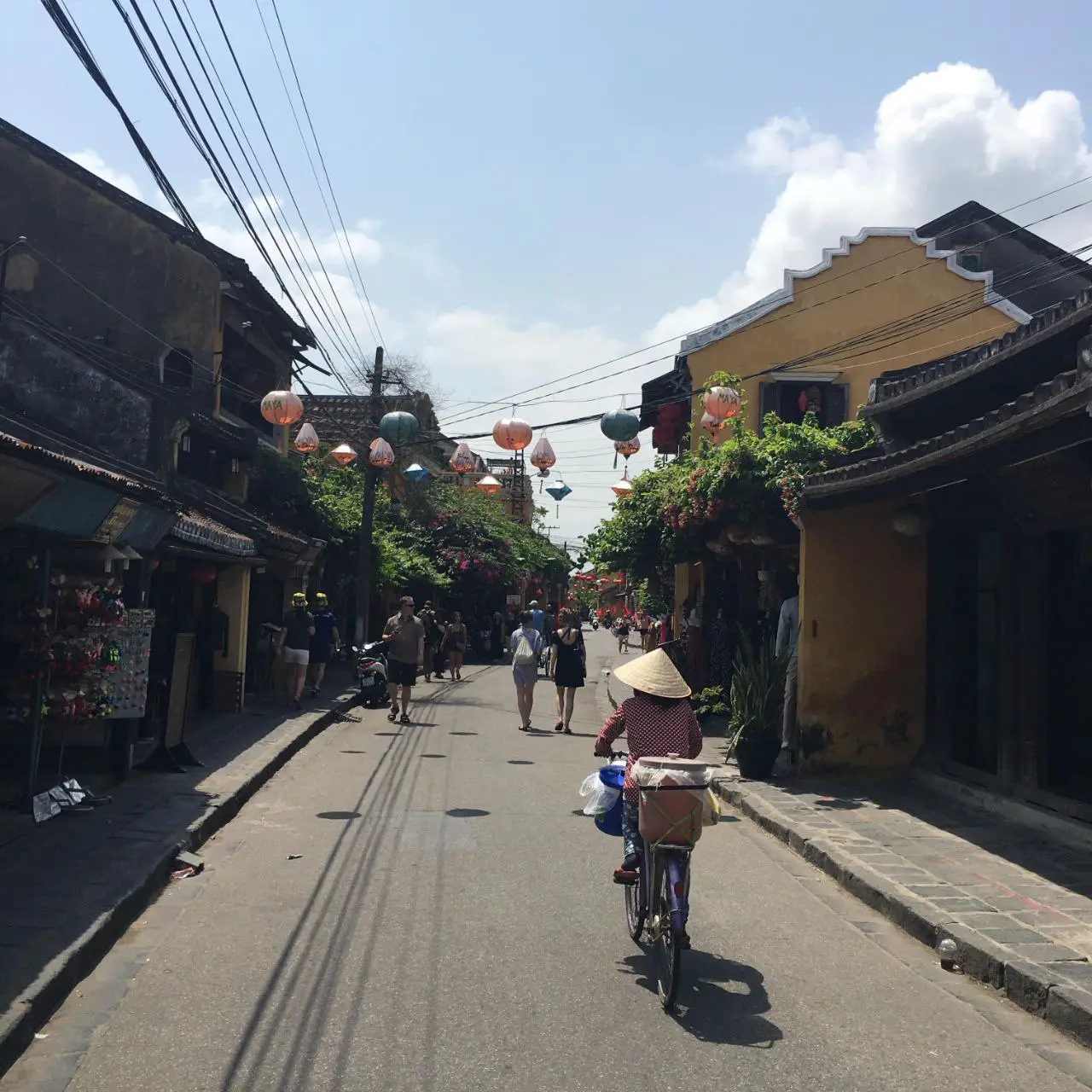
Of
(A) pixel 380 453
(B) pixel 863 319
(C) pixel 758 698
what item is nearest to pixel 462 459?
(A) pixel 380 453

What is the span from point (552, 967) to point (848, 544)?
7738mm

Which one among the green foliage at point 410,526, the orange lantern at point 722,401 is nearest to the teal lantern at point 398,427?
the orange lantern at point 722,401

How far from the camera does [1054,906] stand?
720cm

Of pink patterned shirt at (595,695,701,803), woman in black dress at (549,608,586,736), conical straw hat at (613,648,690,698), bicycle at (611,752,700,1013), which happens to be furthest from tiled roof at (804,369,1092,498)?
woman in black dress at (549,608,586,736)

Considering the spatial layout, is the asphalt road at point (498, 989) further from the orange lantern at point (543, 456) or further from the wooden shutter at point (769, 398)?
the wooden shutter at point (769, 398)

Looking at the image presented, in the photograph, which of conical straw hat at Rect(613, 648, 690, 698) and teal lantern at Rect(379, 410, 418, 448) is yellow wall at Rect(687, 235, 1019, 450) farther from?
conical straw hat at Rect(613, 648, 690, 698)

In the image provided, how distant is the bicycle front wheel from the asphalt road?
11cm

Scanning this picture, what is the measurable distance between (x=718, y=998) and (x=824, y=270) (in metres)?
19.9

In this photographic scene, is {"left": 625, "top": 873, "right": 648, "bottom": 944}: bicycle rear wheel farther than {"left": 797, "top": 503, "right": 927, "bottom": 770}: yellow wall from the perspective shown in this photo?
No

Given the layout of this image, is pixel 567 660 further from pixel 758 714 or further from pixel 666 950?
pixel 666 950

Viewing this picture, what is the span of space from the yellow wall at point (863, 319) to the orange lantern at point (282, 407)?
9.00m

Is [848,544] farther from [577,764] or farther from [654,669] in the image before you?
[654,669]

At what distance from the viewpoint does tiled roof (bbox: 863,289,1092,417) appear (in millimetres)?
8703

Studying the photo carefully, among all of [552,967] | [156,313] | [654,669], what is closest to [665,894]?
[552,967]
